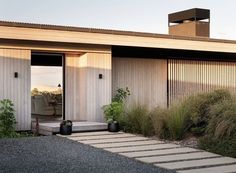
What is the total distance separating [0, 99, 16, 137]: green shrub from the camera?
10761mm

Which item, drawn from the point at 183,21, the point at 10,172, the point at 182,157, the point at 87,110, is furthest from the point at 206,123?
the point at 183,21

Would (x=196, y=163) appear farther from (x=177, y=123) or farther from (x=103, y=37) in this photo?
(x=103, y=37)

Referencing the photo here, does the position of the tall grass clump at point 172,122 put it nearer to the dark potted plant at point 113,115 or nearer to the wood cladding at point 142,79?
the dark potted plant at point 113,115

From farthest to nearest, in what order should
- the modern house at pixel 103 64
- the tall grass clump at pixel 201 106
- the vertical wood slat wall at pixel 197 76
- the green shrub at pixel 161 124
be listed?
the vertical wood slat wall at pixel 197 76 → the modern house at pixel 103 64 → the green shrub at pixel 161 124 → the tall grass clump at pixel 201 106

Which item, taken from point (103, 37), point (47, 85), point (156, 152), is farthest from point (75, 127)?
point (156, 152)

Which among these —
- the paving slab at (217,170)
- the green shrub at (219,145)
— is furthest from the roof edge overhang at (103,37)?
the paving slab at (217,170)

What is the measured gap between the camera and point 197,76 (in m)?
15.8

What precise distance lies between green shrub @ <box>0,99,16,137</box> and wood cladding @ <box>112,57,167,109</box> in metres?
3.94

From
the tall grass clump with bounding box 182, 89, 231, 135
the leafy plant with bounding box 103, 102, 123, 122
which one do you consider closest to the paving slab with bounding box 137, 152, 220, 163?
the tall grass clump with bounding box 182, 89, 231, 135

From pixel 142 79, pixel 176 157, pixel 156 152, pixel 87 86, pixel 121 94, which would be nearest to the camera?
pixel 176 157

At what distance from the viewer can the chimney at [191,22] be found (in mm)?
22016

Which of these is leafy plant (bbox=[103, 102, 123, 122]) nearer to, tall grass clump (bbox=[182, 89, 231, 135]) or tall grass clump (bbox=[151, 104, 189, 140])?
tall grass clump (bbox=[151, 104, 189, 140])

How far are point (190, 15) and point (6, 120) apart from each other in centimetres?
1441

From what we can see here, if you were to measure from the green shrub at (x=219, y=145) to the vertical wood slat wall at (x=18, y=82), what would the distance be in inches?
194
